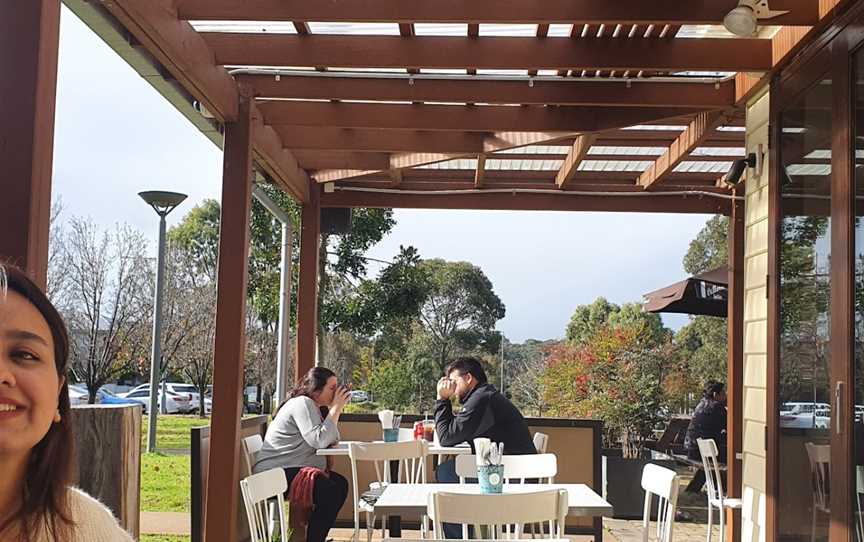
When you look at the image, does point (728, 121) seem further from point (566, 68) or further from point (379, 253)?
point (379, 253)

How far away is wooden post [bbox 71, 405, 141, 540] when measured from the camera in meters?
2.29

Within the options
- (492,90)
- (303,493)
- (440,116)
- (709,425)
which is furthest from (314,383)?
(709,425)

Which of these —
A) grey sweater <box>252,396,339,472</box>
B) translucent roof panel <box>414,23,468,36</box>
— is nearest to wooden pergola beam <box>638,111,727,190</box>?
translucent roof panel <box>414,23,468,36</box>

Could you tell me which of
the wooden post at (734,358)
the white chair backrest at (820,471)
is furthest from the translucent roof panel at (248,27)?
the wooden post at (734,358)

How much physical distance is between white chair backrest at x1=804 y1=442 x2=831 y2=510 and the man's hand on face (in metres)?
2.50

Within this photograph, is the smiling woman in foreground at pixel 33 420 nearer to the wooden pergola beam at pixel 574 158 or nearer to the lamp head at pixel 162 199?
the wooden pergola beam at pixel 574 158

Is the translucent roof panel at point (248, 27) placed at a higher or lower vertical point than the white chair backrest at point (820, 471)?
higher

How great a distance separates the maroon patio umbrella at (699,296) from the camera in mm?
9828

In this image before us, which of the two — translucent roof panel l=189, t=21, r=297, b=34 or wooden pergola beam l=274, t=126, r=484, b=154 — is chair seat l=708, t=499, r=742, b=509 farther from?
translucent roof panel l=189, t=21, r=297, b=34

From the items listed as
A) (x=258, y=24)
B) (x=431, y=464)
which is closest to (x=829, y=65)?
(x=258, y=24)

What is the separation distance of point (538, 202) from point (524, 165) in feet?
1.92

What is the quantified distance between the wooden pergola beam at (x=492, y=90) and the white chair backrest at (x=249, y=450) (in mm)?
2235

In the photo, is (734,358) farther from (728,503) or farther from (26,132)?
(26,132)

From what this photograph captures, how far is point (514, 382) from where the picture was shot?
18.4 metres
